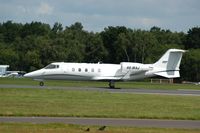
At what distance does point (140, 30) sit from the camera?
14288cm

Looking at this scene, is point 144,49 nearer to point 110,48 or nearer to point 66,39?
point 110,48

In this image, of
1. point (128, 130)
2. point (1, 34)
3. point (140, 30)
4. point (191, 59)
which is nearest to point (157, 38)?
point (140, 30)

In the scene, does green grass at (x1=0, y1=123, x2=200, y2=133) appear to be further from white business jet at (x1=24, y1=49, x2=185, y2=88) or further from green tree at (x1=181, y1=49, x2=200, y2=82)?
green tree at (x1=181, y1=49, x2=200, y2=82)

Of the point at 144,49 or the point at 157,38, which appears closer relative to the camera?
the point at 144,49

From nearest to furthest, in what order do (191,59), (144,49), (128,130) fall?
(128,130), (191,59), (144,49)

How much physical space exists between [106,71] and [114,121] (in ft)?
124

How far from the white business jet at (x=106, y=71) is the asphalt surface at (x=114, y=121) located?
35.6 m

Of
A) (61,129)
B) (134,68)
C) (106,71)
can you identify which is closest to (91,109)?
(61,129)

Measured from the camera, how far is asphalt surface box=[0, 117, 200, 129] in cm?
2067

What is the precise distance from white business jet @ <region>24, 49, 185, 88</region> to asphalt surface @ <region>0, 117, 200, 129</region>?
3562 centimetres

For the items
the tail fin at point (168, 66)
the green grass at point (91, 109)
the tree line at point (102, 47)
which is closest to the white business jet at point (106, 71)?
the tail fin at point (168, 66)

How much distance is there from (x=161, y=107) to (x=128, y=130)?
1085 cm

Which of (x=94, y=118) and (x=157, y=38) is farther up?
(x=157, y=38)

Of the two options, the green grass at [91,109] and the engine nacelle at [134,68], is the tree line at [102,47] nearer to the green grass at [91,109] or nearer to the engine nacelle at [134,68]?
the engine nacelle at [134,68]
